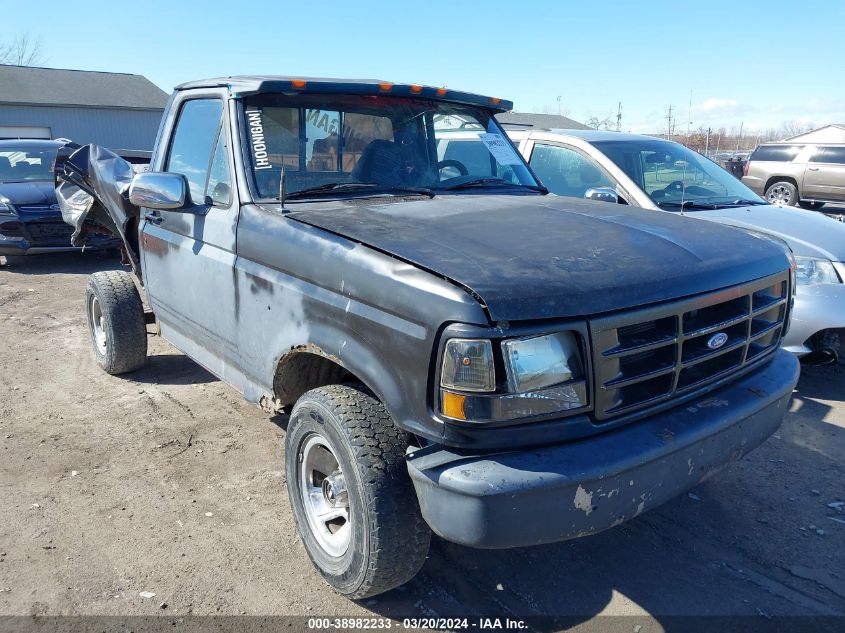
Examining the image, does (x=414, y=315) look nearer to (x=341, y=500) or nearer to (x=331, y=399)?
(x=331, y=399)

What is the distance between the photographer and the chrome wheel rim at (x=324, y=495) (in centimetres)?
277

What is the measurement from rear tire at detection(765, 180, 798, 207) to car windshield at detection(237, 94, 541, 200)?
50.0 feet

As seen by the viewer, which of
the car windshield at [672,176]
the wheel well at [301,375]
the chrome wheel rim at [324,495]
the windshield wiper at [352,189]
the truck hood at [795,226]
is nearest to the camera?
the chrome wheel rim at [324,495]

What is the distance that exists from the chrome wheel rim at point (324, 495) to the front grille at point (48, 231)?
8403 mm

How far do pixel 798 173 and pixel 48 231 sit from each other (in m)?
16.2

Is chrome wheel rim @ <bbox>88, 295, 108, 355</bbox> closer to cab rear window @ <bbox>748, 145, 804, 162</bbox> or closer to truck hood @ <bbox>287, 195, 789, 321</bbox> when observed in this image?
truck hood @ <bbox>287, 195, 789, 321</bbox>

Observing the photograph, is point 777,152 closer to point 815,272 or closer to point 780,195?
point 780,195

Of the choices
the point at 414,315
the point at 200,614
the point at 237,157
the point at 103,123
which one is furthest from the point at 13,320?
the point at 103,123

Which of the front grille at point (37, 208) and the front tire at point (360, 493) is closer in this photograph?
the front tire at point (360, 493)

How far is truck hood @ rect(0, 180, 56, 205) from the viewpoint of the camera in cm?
977

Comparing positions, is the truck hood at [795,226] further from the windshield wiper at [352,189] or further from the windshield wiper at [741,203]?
the windshield wiper at [352,189]

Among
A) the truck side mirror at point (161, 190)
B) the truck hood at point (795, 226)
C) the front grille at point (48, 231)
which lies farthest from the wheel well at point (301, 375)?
the front grille at point (48, 231)

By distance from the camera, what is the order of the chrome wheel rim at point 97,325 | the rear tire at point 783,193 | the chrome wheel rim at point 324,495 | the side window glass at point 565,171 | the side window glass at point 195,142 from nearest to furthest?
1. the chrome wheel rim at point 324,495
2. the side window glass at point 195,142
3. the chrome wheel rim at point 97,325
4. the side window glass at point 565,171
5. the rear tire at point 783,193

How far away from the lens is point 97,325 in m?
5.60
